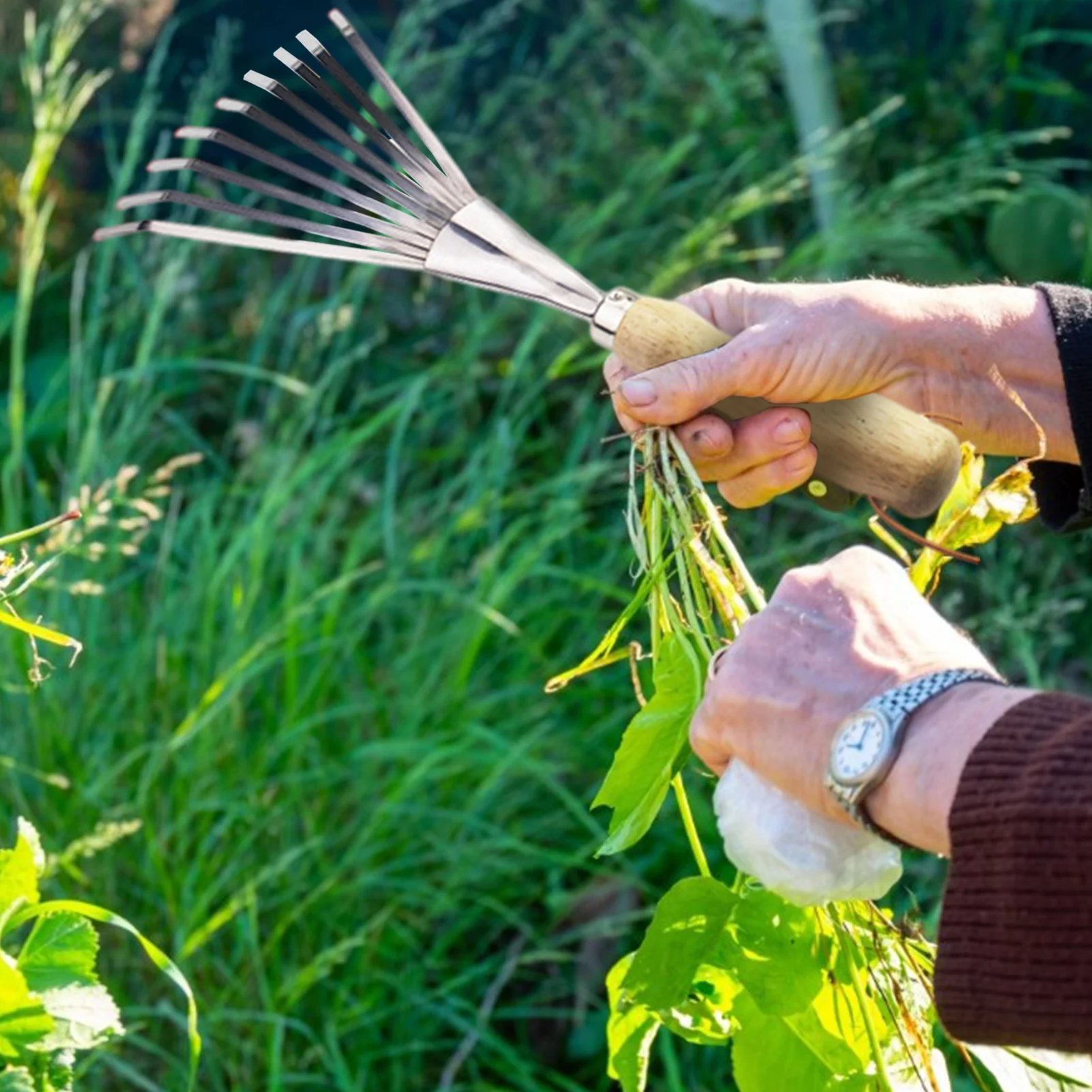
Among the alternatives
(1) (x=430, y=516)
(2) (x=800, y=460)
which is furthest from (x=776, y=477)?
(1) (x=430, y=516)

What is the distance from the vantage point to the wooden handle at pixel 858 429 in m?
1.29

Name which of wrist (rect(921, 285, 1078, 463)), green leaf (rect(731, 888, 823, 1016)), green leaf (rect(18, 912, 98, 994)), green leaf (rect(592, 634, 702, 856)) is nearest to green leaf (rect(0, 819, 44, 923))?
green leaf (rect(18, 912, 98, 994))

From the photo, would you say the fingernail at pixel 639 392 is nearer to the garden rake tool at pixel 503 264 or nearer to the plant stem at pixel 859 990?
the garden rake tool at pixel 503 264

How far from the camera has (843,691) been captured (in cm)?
98

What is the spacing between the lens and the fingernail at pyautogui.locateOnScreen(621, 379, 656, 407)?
126 cm

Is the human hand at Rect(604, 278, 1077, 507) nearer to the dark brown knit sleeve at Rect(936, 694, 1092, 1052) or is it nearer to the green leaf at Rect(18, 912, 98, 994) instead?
the dark brown knit sleeve at Rect(936, 694, 1092, 1052)

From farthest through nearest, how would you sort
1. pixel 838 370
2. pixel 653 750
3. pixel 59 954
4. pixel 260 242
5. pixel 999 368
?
pixel 999 368 < pixel 838 370 < pixel 260 242 < pixel 653 750 < pixel 59 954

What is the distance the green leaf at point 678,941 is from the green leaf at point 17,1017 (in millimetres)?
377

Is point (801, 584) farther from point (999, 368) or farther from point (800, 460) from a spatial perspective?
point (999, 368)

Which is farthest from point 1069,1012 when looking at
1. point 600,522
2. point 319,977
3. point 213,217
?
point 213,217

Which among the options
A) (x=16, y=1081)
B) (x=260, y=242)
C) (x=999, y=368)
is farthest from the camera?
(x=999, y=368)

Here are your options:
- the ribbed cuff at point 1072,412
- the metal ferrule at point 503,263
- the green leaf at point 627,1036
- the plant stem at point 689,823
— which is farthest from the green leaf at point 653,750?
the ribbed cuff at point 1072,412

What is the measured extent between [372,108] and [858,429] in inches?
19.9

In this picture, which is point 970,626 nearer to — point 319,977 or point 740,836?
point 319,977
